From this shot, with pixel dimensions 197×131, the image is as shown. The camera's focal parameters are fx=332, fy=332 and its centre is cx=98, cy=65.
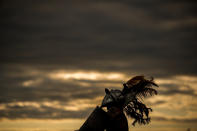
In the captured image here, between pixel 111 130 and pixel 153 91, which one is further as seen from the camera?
pixel 153 91

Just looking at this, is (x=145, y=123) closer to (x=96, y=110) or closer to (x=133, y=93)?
(x=133, y=93)

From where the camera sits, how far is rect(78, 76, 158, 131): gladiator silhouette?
12461 mm

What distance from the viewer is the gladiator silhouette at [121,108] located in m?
12.5

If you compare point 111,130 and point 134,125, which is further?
point 134,125

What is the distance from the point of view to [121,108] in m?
12.9

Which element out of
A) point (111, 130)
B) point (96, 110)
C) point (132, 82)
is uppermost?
point (132, 82)

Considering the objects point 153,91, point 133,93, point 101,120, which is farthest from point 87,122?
Answer: point 153,91

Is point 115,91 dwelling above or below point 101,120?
above

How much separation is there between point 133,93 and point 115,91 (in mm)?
847

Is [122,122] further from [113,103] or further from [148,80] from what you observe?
[148,80]

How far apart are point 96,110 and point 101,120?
0.42 m

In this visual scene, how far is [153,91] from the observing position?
13.6m

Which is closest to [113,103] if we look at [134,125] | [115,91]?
[115,91]

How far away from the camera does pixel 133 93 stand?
13.2 m
